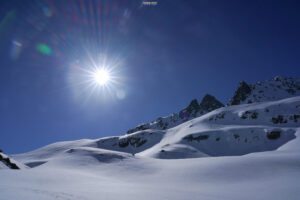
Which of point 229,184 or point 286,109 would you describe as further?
point 286,109

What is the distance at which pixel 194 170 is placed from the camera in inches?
592

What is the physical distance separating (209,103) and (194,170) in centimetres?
12929

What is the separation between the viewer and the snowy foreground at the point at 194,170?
8.24 meters

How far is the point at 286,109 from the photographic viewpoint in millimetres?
50719

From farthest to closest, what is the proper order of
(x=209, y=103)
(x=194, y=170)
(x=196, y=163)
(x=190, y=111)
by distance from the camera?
(x=190, y=111), (x=209, y=103), (x=196, y=163), (x=194, y=170)

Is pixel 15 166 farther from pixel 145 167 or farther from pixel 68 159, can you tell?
pixel 145 167

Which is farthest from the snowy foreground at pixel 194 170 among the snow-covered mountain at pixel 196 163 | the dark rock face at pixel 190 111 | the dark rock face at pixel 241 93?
the dark rock face at pixel 190 111

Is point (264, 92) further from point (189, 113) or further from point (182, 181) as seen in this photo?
point (182, 181)

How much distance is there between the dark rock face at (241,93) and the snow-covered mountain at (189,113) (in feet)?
78.6

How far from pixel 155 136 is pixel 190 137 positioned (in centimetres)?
2418

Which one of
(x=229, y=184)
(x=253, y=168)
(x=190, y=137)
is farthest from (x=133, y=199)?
(x=190, y=137)

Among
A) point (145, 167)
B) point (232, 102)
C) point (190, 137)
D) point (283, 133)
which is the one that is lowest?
point (145, 167)

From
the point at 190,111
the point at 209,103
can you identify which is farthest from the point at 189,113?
the point at 209,103

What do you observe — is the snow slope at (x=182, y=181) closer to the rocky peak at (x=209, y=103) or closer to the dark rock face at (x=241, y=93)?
the dark rock face at (x=241, y=93)
